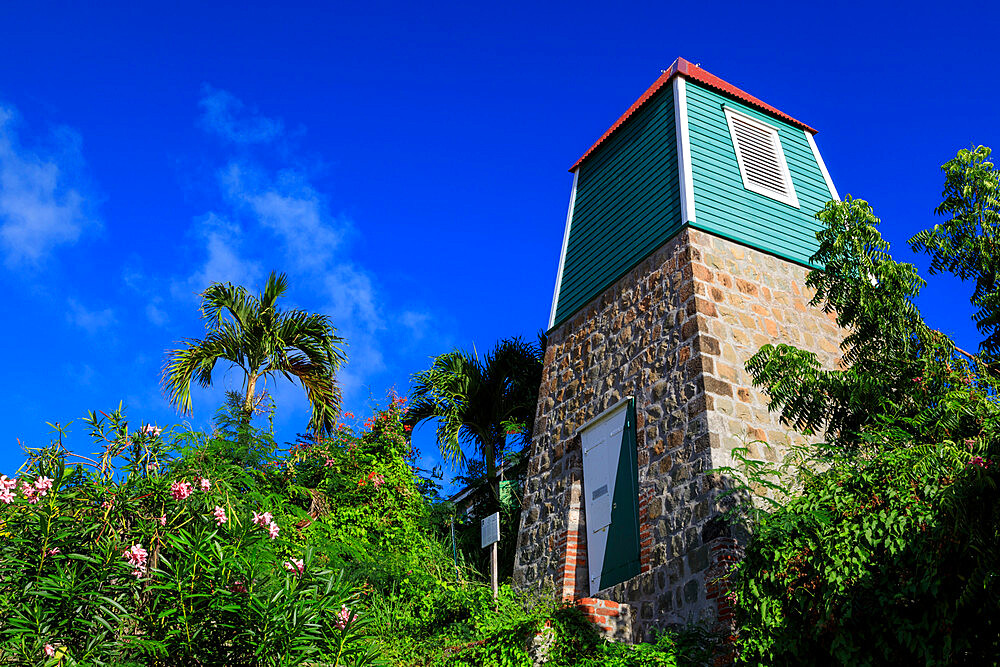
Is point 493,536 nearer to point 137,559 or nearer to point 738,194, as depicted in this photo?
point 738,194

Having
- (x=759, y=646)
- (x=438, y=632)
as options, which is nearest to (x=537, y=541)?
(x=438, y=632)

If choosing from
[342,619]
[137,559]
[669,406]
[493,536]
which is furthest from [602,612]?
[137,559]

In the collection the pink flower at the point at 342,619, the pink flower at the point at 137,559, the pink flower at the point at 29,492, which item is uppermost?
the pink flower at the point at 29,492

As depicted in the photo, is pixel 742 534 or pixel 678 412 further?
pixel 678 412

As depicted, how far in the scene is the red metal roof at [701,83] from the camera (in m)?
11.4

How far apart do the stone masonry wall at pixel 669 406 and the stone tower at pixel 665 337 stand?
19mm

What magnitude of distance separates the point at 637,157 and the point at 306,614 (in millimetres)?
8687

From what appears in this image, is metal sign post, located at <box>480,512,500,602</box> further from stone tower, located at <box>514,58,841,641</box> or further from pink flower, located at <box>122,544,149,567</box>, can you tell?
pink flower, located at <box>122,544,149,567</box>

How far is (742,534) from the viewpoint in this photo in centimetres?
725

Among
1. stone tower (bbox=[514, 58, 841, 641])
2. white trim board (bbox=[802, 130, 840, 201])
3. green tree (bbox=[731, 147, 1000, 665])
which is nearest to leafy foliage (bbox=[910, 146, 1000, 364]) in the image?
green tree (bbox=[731, 147, 1000, 665])

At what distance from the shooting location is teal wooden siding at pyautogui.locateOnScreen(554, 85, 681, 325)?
10297mm

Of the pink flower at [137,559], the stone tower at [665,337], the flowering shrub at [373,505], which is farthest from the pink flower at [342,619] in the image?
the flowering shrub at [373,505]

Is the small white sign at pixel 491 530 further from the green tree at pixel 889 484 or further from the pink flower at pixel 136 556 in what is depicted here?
the pink flower at pixel 136 556

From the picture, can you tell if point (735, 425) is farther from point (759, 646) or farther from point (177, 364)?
point (177, 364)
